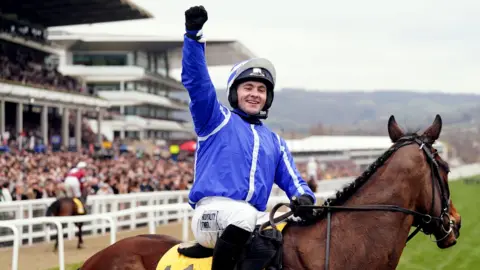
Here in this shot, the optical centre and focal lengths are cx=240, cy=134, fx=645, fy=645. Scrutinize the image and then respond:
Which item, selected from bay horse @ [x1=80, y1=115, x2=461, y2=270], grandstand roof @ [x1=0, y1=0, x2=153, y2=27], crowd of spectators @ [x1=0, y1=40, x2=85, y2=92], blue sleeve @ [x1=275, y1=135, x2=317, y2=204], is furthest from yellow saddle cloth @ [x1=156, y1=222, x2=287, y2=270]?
grandstand roof @ [x1=0, y1=0, x2=153, y2=27]

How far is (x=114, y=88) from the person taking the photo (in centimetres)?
5197

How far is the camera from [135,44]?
2071 inches

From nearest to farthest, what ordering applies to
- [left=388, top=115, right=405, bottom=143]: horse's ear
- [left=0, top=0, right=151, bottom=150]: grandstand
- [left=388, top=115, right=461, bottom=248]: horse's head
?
[left=388, top=115, right=461, bottom=248]: horse's head
[left=388, top=115, right=405, bottom=143]: horse's ear
[left=0, top=0, right=151, bottom=150]: grandstand

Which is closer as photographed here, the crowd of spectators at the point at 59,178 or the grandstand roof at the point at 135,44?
the crowd of spectators at the point at 59,178

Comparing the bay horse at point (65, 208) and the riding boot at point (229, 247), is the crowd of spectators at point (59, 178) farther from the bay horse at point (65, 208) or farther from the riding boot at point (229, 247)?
the riding boot at point (229, 247)

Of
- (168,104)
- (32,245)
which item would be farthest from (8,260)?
(168,104)

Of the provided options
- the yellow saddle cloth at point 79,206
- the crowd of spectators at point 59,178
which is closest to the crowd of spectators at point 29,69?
the crowd of spectators at point 59,178

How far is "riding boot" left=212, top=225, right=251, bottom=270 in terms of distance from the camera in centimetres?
302

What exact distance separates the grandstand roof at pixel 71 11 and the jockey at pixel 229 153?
2842 cm

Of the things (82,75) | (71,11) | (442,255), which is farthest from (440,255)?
(82,75)

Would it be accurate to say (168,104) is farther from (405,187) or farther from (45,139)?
(405,187)

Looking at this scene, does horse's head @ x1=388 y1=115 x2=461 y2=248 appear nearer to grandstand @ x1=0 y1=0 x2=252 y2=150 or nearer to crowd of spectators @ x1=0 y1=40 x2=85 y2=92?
grandstand @ x1=0 y1=0 x2=252 y2=150

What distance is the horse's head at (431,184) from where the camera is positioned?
3238 mm

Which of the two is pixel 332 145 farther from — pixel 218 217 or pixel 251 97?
pixel 218 217
